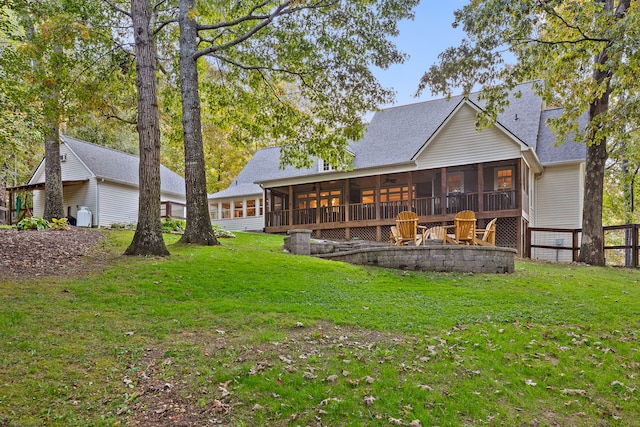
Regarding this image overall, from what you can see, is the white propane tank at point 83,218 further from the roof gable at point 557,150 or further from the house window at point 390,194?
Answer: the roof gable at point 557,150

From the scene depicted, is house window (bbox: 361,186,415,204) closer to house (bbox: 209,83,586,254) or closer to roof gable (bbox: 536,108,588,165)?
house (bbox: 209,83,586,254)

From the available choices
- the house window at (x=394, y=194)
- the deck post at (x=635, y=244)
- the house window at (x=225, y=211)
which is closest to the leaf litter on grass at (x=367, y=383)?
the deck post at (x=635, y=244)

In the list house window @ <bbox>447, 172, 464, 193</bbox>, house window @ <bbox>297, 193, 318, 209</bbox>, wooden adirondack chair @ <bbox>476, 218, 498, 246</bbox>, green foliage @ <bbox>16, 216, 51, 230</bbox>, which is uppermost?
house window @ <bbox>447, 172, 464, 193</bbox>

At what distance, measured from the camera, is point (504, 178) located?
62.7ft

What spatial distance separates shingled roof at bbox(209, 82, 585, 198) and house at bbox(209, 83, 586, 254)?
0.05 m

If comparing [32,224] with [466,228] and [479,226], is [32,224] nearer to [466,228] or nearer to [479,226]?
[466,228]

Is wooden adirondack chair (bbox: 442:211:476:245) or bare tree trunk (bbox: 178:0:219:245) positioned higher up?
bare tree trunk (bbox: 178:0:219:245)

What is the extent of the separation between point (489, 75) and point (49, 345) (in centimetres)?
979

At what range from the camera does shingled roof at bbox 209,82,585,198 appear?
18625 millimetres

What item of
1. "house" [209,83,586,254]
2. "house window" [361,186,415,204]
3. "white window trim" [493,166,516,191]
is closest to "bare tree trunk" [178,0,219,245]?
"house" [209,83,586,254]

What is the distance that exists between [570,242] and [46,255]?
759 inches

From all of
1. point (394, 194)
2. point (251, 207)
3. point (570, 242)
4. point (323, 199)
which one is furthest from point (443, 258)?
point (251, 207)

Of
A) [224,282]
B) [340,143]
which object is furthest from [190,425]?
[340,143]

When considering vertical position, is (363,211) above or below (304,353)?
above
